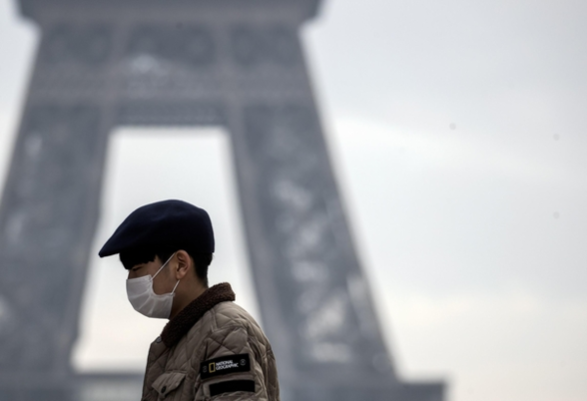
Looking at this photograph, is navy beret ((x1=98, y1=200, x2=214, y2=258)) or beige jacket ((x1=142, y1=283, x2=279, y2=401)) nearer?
beige jacket ((x1=142, y1=283, x2=279, y2=401))

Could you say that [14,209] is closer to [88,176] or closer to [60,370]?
[88,176]

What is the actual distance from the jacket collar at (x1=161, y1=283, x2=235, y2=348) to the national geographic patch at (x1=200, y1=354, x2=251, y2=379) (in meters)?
0.12

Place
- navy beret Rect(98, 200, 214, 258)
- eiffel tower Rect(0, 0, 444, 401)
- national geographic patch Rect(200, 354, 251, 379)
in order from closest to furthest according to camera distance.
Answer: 1. national geographic patch Rect(200, 354, 251, 379)
2. navy beret Rect(98, 200, 214, 258)
3. eiffel tower Rect(0, 0, 444, 401)

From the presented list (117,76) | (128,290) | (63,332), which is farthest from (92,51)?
(128,290)

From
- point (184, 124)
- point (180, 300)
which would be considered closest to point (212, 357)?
point (180, 300)

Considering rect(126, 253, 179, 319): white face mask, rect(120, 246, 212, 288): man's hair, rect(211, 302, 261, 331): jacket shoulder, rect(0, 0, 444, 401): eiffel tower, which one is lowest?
rect(211, 302, 261, 331): jacket shoulder

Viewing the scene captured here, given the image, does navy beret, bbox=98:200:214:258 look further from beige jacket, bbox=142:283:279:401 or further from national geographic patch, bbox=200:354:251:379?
national geographic patch, bbox=200:354:251:379

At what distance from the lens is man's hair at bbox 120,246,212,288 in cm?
149

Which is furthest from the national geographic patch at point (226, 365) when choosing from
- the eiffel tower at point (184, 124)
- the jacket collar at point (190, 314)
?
the eiffel tower at point (184, 124)

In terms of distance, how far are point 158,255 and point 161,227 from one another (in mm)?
48

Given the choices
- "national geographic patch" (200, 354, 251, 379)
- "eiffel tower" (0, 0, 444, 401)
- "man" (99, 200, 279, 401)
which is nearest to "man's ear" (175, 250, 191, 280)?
"man" (99, 200, 279, 401)

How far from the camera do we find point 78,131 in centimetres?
1842

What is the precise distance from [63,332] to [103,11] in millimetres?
6258

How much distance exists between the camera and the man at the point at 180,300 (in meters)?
1.41
